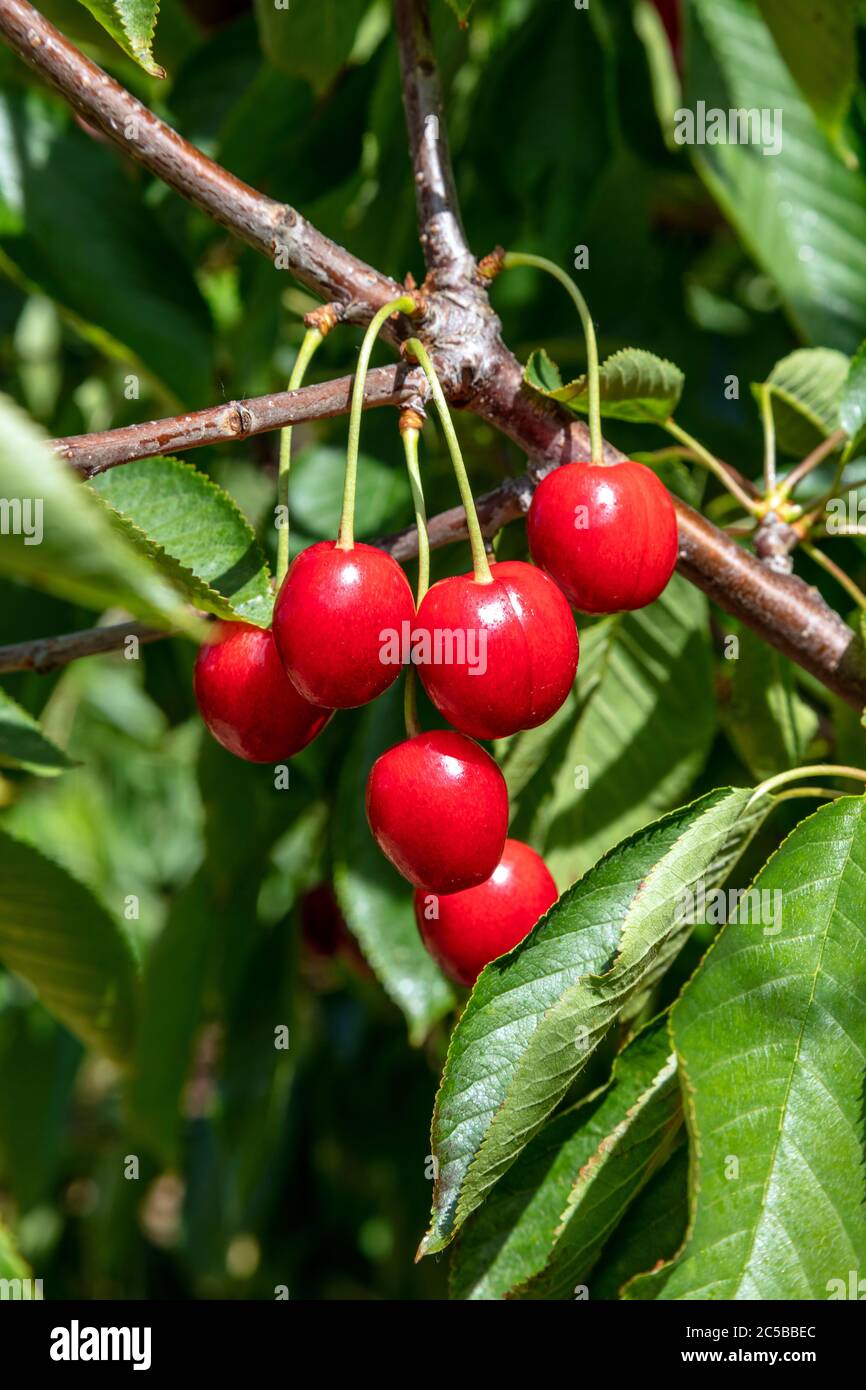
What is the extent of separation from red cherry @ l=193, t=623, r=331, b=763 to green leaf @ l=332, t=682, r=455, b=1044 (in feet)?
1.22

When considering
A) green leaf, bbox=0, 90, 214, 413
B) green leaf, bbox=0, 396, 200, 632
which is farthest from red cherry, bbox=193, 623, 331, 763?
green leaf, bbox=0, 90, 214, 413

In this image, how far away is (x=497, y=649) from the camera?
2.71 feet

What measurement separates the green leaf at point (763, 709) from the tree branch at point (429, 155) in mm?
468

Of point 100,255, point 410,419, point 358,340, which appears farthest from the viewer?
point 358,340

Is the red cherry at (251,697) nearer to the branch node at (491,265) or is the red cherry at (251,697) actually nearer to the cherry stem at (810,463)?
the branch node at (491,265)

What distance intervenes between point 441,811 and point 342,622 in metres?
0.15

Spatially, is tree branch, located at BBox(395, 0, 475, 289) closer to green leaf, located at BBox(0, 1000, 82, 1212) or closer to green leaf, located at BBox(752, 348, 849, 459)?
green leaf, located at BBox(752, 348, 849, 459)

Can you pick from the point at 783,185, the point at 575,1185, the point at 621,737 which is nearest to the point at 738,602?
the point at 621,737

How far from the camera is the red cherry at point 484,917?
98cm

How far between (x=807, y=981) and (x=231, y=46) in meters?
1.48

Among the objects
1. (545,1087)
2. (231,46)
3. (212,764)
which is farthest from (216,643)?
(231,46)

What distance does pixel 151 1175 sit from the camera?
8.80 ft

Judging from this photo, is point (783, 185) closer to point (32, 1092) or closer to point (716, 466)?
point (716, 466)
